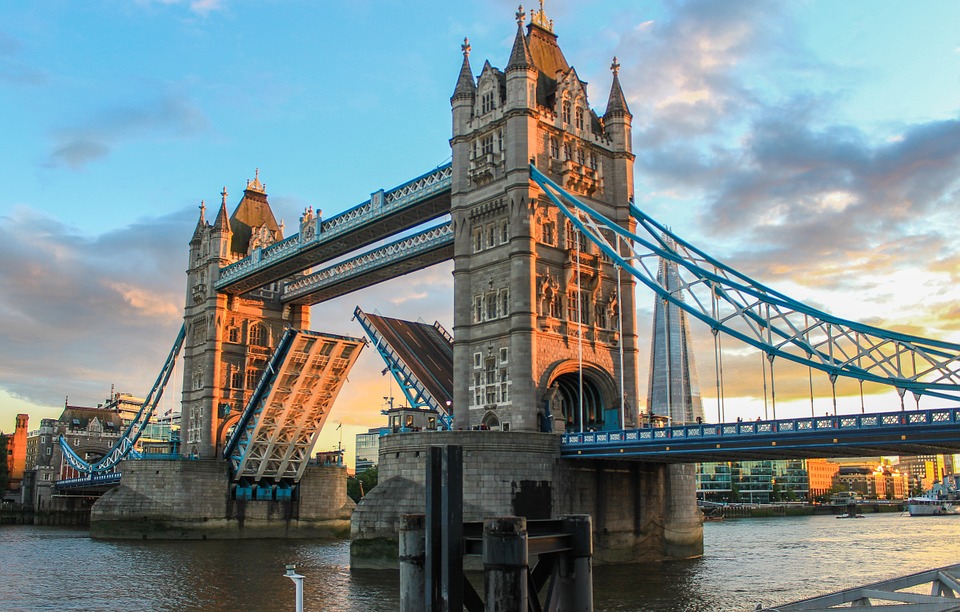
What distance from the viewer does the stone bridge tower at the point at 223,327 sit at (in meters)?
69.5

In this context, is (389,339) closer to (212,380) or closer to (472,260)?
(472,260)

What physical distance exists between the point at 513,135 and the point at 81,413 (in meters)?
101

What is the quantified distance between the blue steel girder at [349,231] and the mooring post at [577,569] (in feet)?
115

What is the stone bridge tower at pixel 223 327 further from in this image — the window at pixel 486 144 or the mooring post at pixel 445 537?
the mooring post at pixel 445 537

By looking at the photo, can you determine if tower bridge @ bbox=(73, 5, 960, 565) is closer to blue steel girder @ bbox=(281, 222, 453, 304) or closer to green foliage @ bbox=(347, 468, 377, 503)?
blue steel girder @ bbox=(281, 222, 453, 304)

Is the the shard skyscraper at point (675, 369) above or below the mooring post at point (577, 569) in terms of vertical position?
above

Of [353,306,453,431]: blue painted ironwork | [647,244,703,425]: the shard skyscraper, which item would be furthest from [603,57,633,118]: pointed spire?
[647,244,703,425]: the shard skyscraper

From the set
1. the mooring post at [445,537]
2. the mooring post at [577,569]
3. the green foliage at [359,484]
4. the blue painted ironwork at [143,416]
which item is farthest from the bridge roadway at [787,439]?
the green foliage at [359,484]

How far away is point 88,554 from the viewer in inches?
2057

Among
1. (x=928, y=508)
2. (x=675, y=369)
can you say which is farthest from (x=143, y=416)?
(x=928, y=508)

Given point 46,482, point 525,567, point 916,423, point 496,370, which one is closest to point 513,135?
point 496,370

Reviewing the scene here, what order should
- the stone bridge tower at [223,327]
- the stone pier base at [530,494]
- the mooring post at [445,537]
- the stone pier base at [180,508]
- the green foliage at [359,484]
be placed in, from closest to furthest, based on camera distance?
the mooring post at [445,537]
the stone pier base at [530,494]
the stone pier base at [180,508]
the stone bridge tower at [223,327]
the green foliage at [359,484]

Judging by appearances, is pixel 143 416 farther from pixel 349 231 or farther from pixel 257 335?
pixel 349 231

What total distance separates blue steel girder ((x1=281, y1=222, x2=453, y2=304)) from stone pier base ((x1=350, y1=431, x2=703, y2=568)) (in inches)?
548
